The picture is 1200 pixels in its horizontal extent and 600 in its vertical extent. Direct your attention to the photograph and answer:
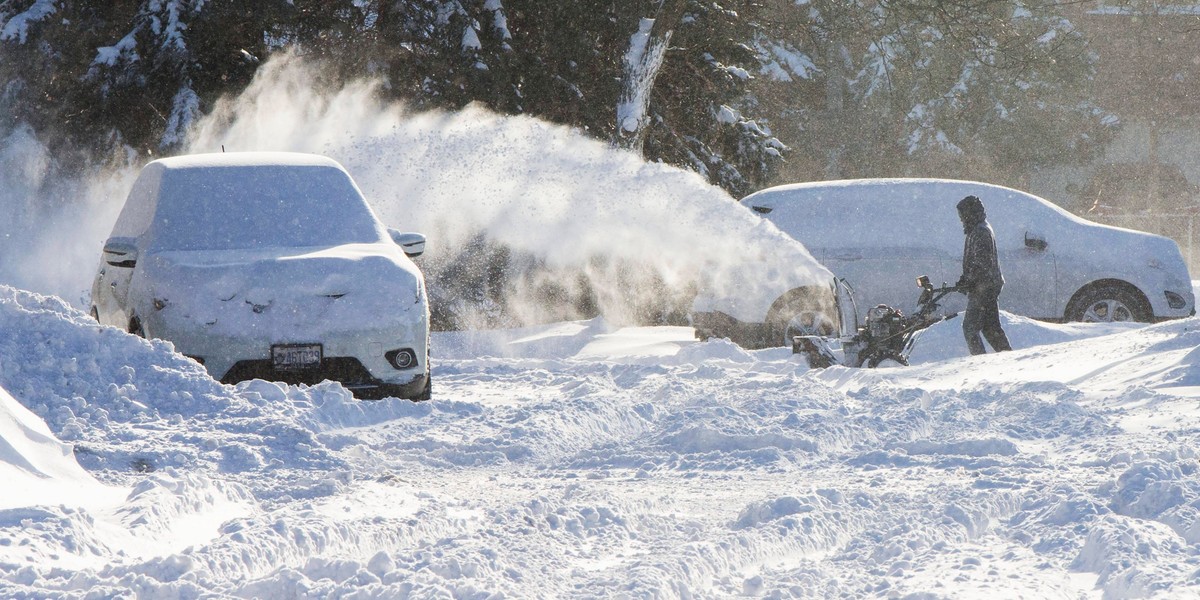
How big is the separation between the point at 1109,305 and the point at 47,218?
572 inches

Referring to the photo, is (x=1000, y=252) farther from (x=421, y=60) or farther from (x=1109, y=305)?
(x=421, y=60)

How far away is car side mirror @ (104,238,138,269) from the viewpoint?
26.8ft

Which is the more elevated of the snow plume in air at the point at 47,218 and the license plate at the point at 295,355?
the snow plume in air at the point at 47,218

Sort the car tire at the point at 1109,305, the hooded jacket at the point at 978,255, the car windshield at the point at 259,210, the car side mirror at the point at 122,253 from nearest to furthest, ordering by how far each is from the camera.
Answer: the car side mirror at the point at 122,253 < the car windshield at the point at 259,210 < the hooded jacket at the point at 978,255 < the car tire at the point at 1109,305

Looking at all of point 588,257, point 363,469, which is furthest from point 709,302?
point 363,469

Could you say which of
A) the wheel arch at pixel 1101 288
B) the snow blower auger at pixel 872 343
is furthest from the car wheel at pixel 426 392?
the wheel arch at pixel 1101 288

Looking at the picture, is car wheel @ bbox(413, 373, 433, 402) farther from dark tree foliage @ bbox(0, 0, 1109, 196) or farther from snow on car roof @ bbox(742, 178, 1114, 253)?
dark tree foliage @ bbox(0, 0, 1109, 196)

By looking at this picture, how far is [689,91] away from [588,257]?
7432 mm

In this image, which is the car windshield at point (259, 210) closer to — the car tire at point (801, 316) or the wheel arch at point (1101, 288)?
the car tire at point (801, 316)

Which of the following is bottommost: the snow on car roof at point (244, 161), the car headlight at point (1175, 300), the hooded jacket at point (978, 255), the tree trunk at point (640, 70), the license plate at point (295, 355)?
the license plate at point (295, 355)

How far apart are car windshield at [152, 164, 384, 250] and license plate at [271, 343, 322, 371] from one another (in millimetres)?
951

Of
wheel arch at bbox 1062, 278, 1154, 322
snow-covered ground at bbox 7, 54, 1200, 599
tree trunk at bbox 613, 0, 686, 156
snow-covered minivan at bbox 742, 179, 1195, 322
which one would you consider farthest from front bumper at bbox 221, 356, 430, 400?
tree trunk at bbox 613, 0, 686, 156

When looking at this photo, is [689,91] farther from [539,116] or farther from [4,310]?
[4,310]

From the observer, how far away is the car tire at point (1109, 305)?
12562 millimetres
